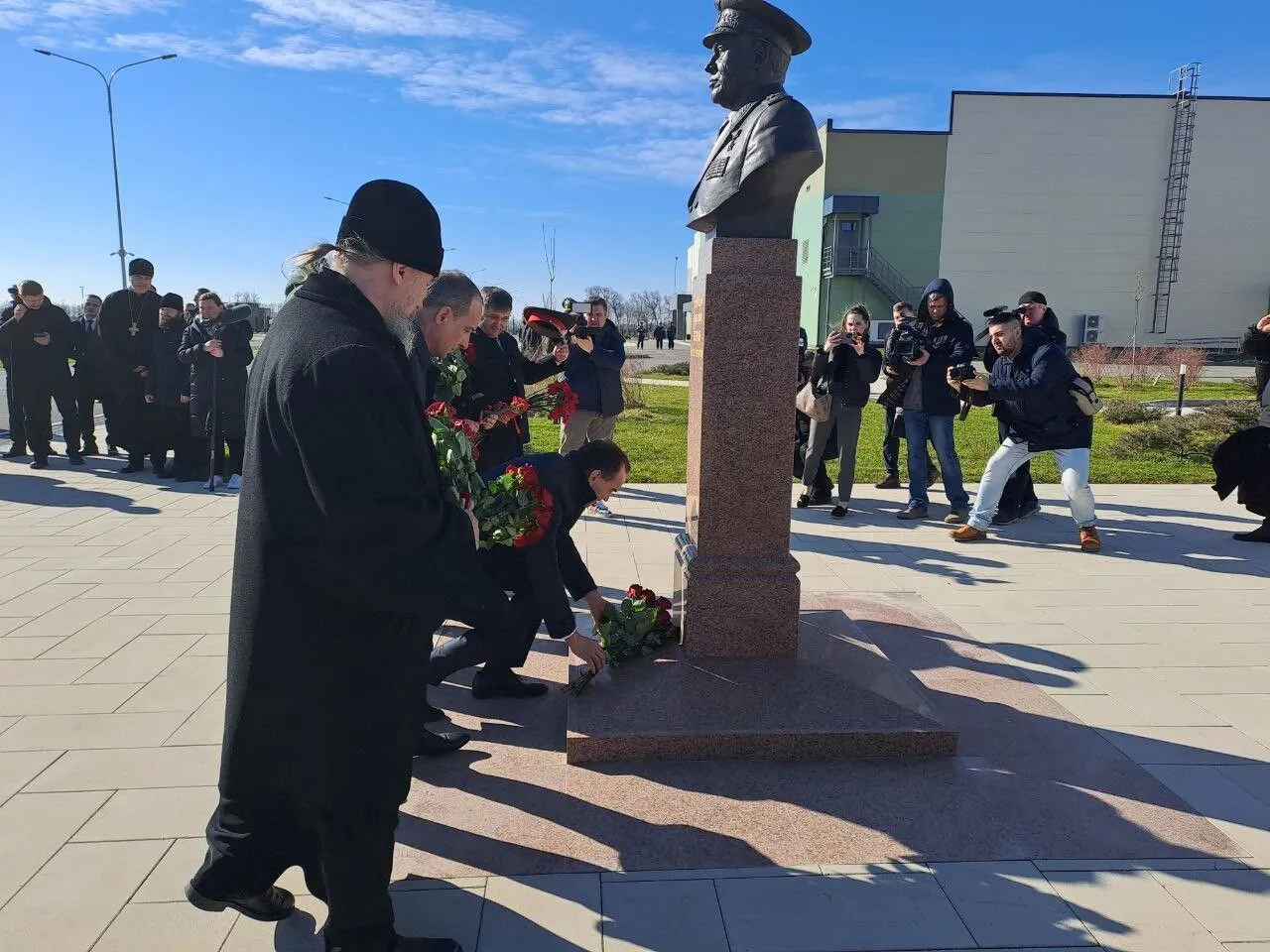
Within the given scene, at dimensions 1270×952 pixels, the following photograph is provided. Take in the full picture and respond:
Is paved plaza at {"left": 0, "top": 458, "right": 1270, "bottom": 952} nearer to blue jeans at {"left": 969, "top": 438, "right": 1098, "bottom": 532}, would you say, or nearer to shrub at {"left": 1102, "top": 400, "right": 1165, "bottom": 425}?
blue jeans at {"left": 969, "top": 438, "right": 1098, "bottom": 532}

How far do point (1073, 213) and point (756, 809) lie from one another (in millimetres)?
44355

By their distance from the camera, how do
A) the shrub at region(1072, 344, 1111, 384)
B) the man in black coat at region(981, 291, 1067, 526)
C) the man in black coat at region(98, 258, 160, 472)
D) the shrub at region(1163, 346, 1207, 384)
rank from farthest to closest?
the shrub at region(1072, 344, 1111, 384)
the shrub at region(1163, 346, 1207, 384)
the man in black coat at region(98, 258, 160, 472)
the man in black coat at region(981, 291, 1067, 526)

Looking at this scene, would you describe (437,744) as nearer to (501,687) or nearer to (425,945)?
(501,687)

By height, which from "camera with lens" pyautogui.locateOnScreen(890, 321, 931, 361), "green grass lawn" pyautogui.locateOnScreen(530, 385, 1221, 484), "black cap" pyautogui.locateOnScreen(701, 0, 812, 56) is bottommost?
"green grass lawn" pyautogui.locateOnScreen(530, 385, 1221, 484)

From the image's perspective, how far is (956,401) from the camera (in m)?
7.90

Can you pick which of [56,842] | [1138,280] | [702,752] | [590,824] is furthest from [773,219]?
[1138,280]

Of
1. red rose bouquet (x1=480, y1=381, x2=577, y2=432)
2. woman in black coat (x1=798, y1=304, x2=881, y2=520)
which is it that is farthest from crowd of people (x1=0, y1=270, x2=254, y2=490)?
woman in black coat (x1=798, y1=304, x2=881, y2=520)

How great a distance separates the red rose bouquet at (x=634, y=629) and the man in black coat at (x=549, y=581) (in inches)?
3.9

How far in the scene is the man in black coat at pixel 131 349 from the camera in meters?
10.3

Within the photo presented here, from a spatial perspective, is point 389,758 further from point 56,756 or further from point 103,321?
point 103,321

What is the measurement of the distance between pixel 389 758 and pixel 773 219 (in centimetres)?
293

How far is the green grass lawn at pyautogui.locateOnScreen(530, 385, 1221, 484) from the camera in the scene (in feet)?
34.9

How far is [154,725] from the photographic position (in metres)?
3.88

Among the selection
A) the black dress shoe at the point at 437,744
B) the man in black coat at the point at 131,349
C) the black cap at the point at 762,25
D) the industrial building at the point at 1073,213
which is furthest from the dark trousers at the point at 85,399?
the industrial building at the point at 1073,213
